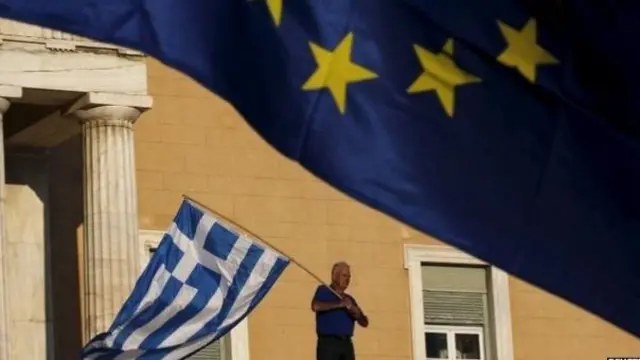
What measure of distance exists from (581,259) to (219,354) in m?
14.5

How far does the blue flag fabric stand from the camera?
22.5 feet

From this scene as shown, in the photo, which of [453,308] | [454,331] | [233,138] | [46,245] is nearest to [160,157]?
[233,138]

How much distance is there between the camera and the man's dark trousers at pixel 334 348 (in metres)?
17.0

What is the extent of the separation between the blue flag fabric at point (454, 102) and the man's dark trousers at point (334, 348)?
10109 mm

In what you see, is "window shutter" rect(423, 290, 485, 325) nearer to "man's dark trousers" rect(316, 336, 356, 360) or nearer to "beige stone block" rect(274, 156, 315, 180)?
"beige stone block" rect(274, 156, 315, 180)

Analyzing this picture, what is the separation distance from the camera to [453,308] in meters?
22.5

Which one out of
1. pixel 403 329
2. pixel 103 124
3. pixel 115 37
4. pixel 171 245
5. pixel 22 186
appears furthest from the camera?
pixel 403 329

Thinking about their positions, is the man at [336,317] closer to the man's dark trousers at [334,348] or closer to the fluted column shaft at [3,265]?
the man's dark trousers at [334,348]

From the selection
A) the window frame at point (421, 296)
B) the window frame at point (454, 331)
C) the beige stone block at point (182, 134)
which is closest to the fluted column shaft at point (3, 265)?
the beige stone block at point (182, 134)

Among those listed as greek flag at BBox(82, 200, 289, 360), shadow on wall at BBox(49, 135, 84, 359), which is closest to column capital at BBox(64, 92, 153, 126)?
shadow on wall at BBox(49, 135, 84, 359)

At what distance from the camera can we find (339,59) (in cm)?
691

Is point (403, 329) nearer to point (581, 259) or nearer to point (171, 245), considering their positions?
point (171, 245)

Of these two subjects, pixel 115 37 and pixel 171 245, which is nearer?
pixel 115 37

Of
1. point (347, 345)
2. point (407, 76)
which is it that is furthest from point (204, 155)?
point (407, 76)
